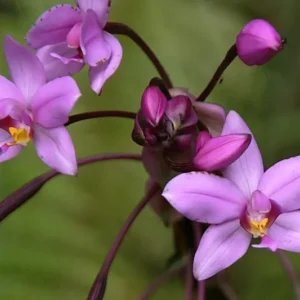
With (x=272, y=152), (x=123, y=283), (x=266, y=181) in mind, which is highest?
(x=266, y=181)

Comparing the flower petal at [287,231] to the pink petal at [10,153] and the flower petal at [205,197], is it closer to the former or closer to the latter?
the flower petal at [205,197]

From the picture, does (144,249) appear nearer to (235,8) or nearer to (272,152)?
(272,152)

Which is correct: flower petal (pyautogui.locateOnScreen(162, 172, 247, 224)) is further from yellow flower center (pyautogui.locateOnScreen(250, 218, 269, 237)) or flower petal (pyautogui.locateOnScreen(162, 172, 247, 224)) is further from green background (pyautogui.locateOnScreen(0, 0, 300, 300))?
green background (pyautogui.locateOnScreen(0, 0, 300, 300))

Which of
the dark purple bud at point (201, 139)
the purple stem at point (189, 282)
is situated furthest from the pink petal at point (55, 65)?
the purple stem at point (189, 282)

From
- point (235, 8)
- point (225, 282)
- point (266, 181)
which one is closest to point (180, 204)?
point (266, 181)

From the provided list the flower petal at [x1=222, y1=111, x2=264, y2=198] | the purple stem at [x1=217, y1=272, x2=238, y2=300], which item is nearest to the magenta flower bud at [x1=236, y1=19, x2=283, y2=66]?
the flower petal at [x1=222, y1=111, x2=264, y2=198]

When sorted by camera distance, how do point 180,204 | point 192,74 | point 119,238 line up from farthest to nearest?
point 192,74 < point 119,238 < point 180,204

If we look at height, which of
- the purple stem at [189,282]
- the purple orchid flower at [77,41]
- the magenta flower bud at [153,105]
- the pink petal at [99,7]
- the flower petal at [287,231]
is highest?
the pink petal at [99,7]
